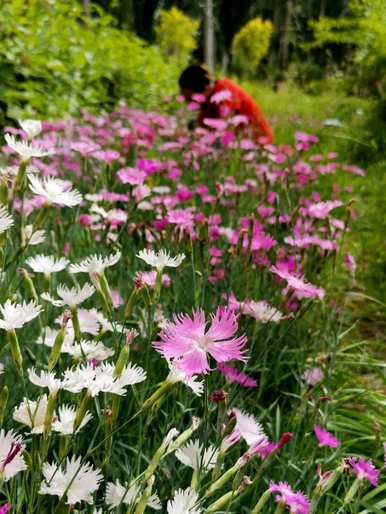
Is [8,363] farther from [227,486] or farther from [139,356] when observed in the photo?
[227,486]

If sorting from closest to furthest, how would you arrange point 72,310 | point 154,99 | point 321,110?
point 72,310 → point 154,99 → point 321,110

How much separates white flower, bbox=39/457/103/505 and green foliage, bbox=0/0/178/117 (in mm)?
3347

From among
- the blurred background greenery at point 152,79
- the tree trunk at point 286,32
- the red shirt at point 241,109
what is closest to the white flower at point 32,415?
the blurred background greenery at point 152,79

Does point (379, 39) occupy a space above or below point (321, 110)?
above

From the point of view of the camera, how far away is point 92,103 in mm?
5730

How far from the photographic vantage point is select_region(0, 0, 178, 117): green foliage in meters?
4.21

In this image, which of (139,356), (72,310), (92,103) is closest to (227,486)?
(139,356)

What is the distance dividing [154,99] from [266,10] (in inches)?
977

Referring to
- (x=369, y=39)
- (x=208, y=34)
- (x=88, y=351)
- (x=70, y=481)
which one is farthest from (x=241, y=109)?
(x=208, y=34)

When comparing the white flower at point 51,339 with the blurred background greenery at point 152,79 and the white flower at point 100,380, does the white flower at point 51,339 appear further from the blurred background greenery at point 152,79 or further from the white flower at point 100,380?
the blurred background greenery at point 152,79

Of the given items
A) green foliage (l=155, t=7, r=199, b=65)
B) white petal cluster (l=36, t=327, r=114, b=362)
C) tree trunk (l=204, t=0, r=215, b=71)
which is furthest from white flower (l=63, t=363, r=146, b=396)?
green foliage (l=155, t=7, r=199, b=65)

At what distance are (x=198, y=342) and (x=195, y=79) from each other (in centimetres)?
482

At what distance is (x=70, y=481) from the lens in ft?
2.72

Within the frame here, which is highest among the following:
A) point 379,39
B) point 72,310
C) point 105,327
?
point 379,39
